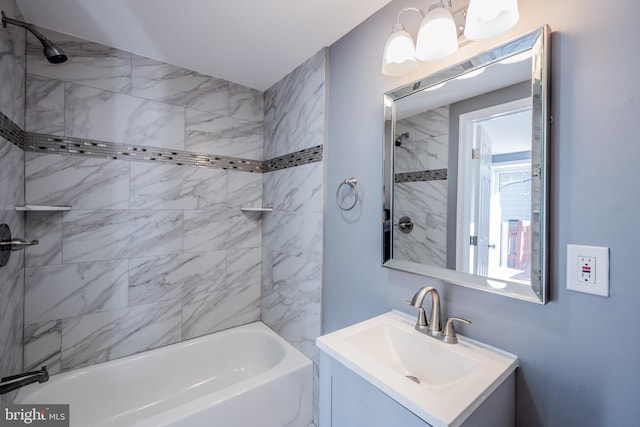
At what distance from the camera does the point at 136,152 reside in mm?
1879

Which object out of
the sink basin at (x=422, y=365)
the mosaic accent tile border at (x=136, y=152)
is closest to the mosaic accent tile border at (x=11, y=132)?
the mosaic accent tile border at (x=136, y=152)

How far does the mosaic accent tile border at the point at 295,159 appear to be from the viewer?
1.85 m

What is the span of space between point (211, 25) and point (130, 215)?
1336mm

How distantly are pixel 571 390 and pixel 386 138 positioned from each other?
1170 mm

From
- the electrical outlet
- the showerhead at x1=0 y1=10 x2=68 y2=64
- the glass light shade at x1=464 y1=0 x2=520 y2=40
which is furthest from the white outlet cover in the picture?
the showerhead at x1=0 y1=10 x2=68 y2=64

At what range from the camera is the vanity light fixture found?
878 millimetres

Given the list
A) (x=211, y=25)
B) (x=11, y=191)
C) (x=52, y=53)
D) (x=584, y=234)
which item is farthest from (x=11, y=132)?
(x=584, y=234)

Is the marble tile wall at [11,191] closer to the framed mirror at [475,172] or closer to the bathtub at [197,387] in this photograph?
the bathtub at [197,387]

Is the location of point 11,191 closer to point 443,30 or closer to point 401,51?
point 401,51

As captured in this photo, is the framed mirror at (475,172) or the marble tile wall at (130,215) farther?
the marble tile wall at (130,215)

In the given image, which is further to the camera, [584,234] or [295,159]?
[295,159]

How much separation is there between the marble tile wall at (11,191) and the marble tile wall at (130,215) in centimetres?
8

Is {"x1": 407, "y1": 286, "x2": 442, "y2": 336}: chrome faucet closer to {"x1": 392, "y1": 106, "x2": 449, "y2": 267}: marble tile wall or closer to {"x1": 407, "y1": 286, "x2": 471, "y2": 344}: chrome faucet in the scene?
{"x1": 407, "y1": 286, "x2": 471, "y2": 344}: chrome faucet

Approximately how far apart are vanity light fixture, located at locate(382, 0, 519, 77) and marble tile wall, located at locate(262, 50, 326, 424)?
27.2 inches
